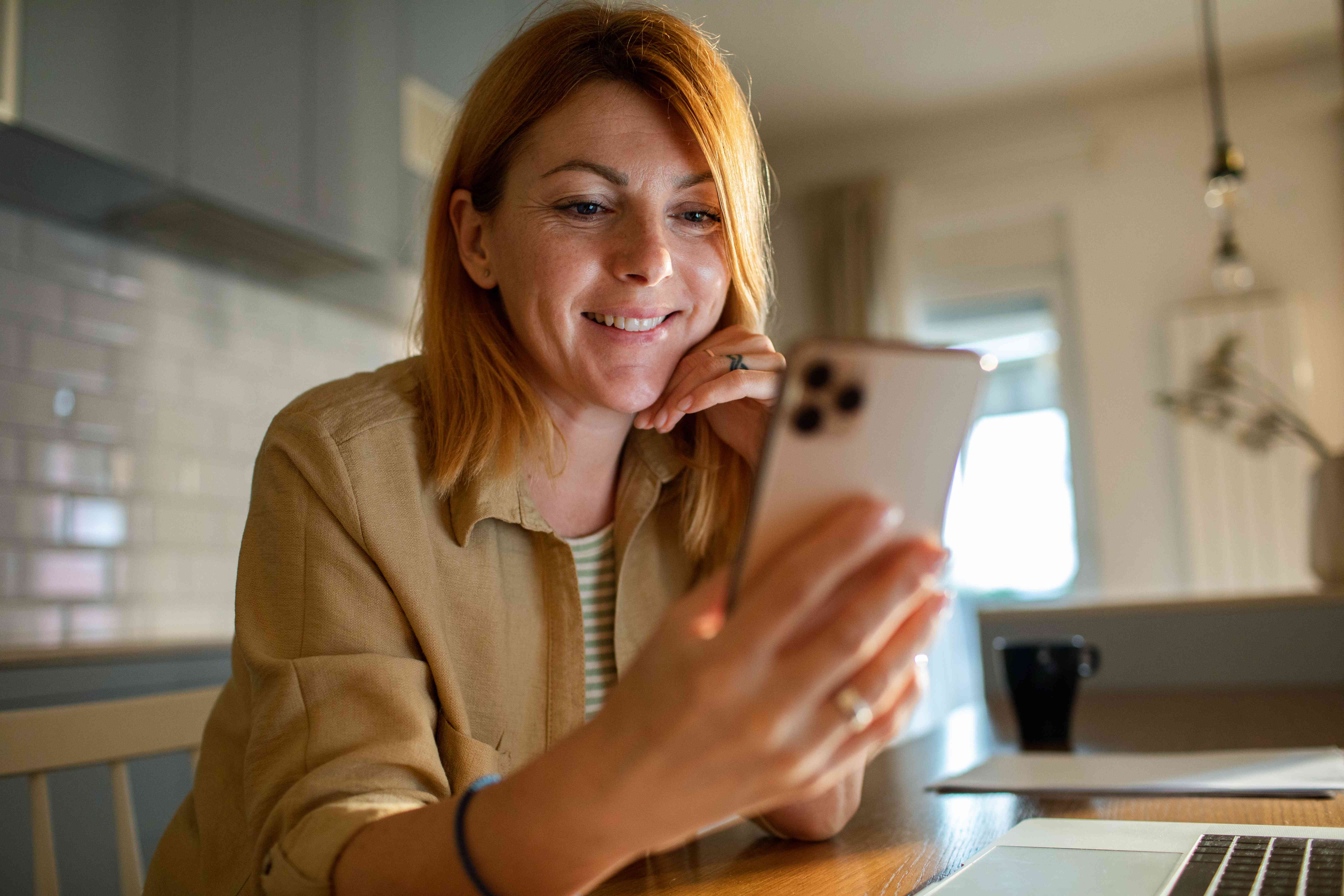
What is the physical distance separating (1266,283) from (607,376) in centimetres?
433

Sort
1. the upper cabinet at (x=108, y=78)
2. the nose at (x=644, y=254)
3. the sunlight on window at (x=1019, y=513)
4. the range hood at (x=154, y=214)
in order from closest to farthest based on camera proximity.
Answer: the nose at (x=644, y=254), the upper cabinet at (x=108, y=78), the range hood at (x=154, y=214), the sunlight on window at (x=1019, y=513)

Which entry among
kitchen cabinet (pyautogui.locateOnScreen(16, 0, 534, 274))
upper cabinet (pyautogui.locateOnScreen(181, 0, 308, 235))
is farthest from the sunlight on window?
upper cabinet (pyautogui.locateOnScreen(181, 0, 308, 235))

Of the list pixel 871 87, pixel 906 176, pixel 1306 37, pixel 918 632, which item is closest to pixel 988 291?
pixel 906 176

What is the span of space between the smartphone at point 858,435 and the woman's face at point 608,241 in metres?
0.55

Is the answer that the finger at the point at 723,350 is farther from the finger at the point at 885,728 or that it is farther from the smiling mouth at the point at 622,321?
the finger at the point at 885,728

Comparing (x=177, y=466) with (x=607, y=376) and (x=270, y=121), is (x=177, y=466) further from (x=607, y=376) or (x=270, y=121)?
(x=607, y=376)

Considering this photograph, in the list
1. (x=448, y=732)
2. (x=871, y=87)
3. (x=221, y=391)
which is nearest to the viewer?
(x=448, y=732)

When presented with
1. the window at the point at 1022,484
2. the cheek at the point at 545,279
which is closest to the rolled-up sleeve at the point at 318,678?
the cheek at the point at 545,279

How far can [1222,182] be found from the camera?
2.71 metres

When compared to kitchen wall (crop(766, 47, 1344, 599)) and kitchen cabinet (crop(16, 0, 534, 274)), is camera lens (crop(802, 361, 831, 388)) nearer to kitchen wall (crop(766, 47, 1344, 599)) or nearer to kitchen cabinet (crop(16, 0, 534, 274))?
kitchen cabinet (crop(16, 0, 534, 274))

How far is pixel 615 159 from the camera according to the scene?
3.28ft

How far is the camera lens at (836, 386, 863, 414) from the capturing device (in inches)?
17.4

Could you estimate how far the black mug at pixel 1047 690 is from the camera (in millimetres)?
1279

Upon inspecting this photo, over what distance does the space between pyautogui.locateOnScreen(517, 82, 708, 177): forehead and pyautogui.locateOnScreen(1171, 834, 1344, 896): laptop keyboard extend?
2.37ft
